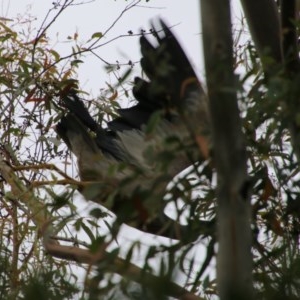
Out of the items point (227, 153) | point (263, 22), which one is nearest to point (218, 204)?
point (227, 153)

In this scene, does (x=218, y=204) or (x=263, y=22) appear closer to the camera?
(x=218, y=204)

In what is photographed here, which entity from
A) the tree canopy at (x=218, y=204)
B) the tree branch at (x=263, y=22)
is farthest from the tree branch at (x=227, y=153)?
the tree branch at (x=263, y=22)

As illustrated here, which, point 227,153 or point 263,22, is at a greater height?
point 263,22

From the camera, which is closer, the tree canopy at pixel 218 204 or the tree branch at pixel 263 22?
the tree canopy at pixel 218 204

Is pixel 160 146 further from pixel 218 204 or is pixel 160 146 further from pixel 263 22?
pixel 263 22

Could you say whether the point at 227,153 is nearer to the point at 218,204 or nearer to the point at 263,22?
the point at 218,204

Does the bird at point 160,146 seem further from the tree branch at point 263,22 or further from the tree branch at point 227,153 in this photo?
the tree branch at point 263,22

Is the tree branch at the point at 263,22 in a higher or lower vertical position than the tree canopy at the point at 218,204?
higher

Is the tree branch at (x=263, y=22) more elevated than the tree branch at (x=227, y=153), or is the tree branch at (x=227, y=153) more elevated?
the tree branch at (x=263, y=22)

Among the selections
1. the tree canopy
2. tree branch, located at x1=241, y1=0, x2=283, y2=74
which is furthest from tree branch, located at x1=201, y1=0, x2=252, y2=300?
tree branch, located at x1=241, y1=0, x2=283, y2=74

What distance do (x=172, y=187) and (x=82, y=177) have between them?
68 centimetres

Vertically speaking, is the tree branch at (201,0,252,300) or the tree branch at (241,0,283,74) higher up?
the tree branch at (241,0,283,74)

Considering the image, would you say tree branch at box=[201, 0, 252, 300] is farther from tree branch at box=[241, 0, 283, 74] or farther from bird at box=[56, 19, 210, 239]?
tree branch at box=[241, 0, 283, 74]

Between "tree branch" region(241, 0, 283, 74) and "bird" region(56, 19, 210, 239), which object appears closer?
"bird" region(56, 19, 210, 239)
